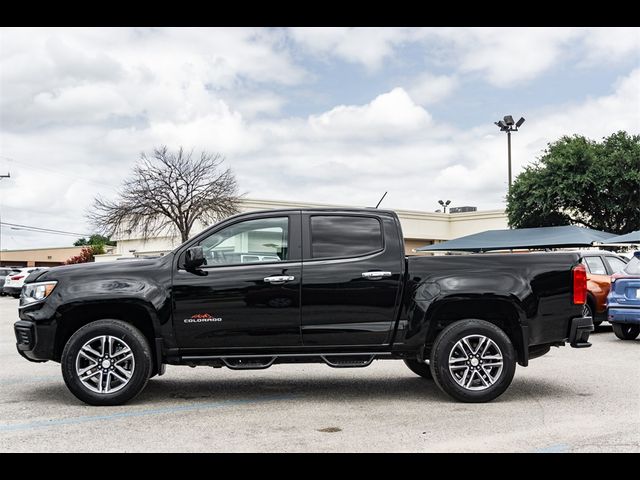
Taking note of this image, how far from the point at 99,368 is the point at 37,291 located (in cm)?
104

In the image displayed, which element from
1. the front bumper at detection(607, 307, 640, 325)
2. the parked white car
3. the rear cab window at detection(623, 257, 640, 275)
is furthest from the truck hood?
the parked white car

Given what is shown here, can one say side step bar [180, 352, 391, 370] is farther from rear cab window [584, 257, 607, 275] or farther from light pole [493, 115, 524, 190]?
light pole [493, 115, 524, 190]

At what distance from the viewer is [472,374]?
7.72 metres

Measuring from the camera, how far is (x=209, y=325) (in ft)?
25.0

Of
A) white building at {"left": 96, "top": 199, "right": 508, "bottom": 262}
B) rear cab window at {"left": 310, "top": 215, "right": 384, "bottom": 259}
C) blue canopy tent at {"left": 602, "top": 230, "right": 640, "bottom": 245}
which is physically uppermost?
white building at {"left": 96, "top": 199, "right": 508, "bottom": 262}

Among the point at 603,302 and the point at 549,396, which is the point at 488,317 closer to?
the point at 549,396

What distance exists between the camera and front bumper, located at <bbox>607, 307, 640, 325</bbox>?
13.1 metres

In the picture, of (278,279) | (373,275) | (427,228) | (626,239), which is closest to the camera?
(278,279)

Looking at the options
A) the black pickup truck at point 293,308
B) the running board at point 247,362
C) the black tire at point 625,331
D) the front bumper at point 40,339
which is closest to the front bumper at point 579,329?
the black pickup truck at point 293,308

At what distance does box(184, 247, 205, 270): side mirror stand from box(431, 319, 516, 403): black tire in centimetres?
245

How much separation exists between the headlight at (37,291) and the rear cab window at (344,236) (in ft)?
8.67

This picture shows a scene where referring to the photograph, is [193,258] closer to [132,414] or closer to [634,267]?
[132,414]

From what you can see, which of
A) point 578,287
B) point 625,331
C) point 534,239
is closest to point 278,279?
point 578,287
